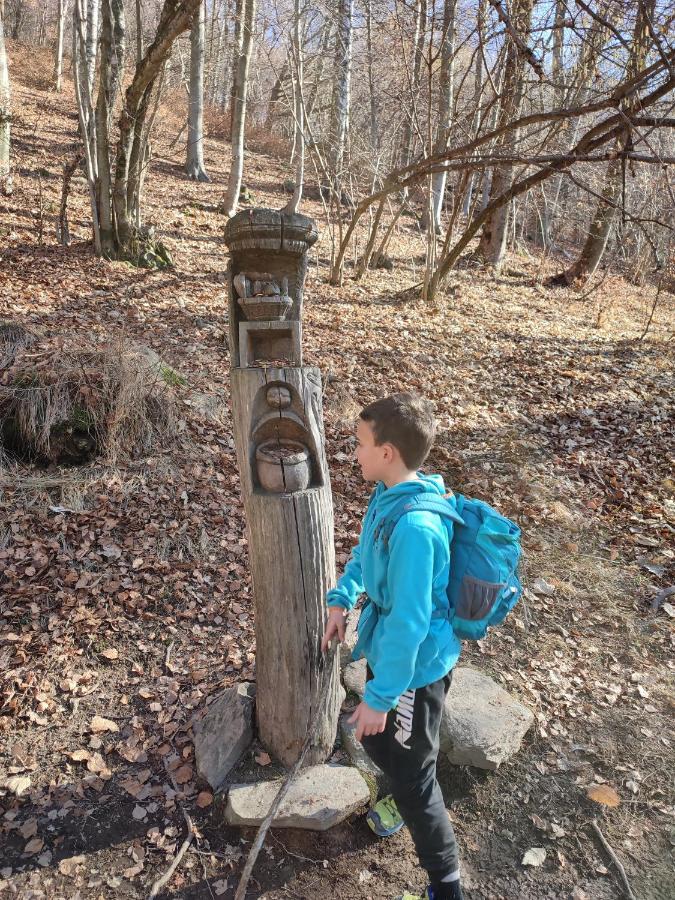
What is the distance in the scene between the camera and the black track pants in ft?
6.65

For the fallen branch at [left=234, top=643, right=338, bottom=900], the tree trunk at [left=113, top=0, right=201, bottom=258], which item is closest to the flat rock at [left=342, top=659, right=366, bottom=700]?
the fallen branch at [left=234, top=643, right=338, bottom=900]

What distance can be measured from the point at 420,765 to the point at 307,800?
32.9 inches

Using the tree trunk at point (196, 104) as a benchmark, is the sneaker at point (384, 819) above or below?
below

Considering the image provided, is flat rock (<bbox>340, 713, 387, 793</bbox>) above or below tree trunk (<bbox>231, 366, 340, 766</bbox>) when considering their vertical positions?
below

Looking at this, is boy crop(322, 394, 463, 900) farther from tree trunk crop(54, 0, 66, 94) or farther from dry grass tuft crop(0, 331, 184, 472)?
tree trunk crop(54, 0, 66, 94)

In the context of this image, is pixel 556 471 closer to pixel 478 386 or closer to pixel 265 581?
pixel 478 386

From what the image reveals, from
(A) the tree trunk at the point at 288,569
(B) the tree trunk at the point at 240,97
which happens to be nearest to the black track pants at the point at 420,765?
(A) the tree trunk at the point at 288,569

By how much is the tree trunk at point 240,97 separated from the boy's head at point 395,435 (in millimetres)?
9193

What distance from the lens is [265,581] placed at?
2629 mm

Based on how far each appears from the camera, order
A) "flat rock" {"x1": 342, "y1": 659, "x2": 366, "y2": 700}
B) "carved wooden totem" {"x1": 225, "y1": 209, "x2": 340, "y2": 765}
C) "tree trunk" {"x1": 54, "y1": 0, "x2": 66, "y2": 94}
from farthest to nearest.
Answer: "tree trunk" {"x1": 54, "y1": 0, "x2": 66, "y2": 94} → "flat rock" {"x1": 342, "y1": 659, "x2": 366, "y2": 700} → "carved wooden totem" {"x1": 225, "y1": 209, "x2": 340, "y2": 765}

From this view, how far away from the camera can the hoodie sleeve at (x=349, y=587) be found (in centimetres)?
225

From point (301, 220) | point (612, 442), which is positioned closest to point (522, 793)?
A: point (301, 220)

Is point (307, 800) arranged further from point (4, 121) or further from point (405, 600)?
point (4, 121)

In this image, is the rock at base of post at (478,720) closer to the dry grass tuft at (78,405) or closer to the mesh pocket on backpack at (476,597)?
the mesh pocket on backpack at (476,597)
